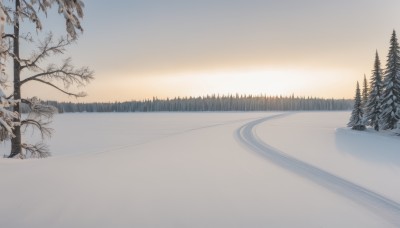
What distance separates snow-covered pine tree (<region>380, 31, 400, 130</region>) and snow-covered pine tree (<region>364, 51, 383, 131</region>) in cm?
121

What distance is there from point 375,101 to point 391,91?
152 inches

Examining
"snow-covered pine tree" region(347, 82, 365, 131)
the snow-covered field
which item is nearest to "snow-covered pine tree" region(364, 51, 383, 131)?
"snow-covered pine tree" region(347, 82, 365, 131)

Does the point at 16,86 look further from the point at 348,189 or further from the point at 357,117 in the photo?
the point at 357,117

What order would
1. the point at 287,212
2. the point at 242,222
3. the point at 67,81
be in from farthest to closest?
the point at 67,81
the point at 287,212
the point at 242,222

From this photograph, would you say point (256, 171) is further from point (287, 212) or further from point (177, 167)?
point (287, 212)

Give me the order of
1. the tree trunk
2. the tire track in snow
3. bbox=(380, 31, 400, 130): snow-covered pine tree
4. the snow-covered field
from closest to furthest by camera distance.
→ the snow-covered field, the tire track in snow, the tree trunk, bbox=(380, 31, 400, 130): snow-covered pine tree

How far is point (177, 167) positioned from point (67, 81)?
7786mm

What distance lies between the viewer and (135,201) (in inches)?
277

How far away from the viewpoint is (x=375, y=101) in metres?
46.2

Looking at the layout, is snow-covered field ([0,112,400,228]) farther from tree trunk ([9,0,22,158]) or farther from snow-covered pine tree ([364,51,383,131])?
snow-covered pine tree ([364,51,383,131])

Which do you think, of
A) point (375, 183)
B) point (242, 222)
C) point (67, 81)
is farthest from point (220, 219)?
point (67, 81)

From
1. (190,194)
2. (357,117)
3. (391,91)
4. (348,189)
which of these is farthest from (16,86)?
(357,117)

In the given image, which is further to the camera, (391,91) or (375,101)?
(375,101)

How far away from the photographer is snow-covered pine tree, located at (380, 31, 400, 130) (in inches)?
1666
